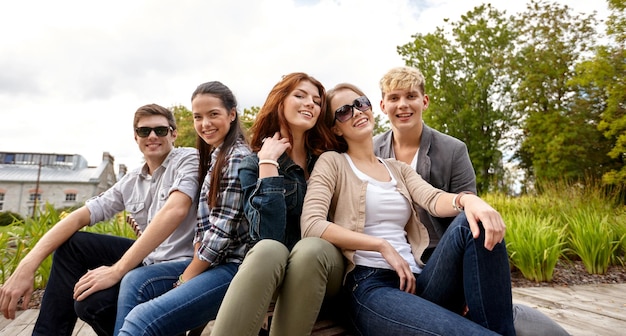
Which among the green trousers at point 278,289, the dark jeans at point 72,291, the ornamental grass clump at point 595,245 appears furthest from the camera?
the ornamental grass clump at point 595,245

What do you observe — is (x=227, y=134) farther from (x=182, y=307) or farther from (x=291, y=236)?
(x=182, y=307)

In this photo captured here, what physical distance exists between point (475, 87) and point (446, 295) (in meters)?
17.5

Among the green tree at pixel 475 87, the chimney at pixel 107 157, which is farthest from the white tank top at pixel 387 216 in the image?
the chimney at pixel 107 157

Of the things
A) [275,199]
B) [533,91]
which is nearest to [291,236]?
[275,199]

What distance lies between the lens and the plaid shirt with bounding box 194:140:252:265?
1.57 meters

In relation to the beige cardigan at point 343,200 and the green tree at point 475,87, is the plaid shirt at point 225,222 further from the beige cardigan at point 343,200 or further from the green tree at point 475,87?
the green tree at point 475,87

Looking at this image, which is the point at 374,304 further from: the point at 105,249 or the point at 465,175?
the point at 105,249

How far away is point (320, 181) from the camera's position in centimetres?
169

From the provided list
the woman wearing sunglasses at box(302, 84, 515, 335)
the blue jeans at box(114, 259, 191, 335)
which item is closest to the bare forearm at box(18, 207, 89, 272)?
the blue jeans at box(114, 259, 191, 335)

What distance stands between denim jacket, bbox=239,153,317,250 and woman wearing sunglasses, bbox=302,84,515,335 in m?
0.10

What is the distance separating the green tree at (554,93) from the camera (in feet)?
42.4

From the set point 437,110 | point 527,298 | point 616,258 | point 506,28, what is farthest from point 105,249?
point 506,28

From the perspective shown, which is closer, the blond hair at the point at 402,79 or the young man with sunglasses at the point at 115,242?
the young man with sunglasses at the point at 115,242

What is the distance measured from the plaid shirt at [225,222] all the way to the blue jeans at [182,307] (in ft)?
0.26
